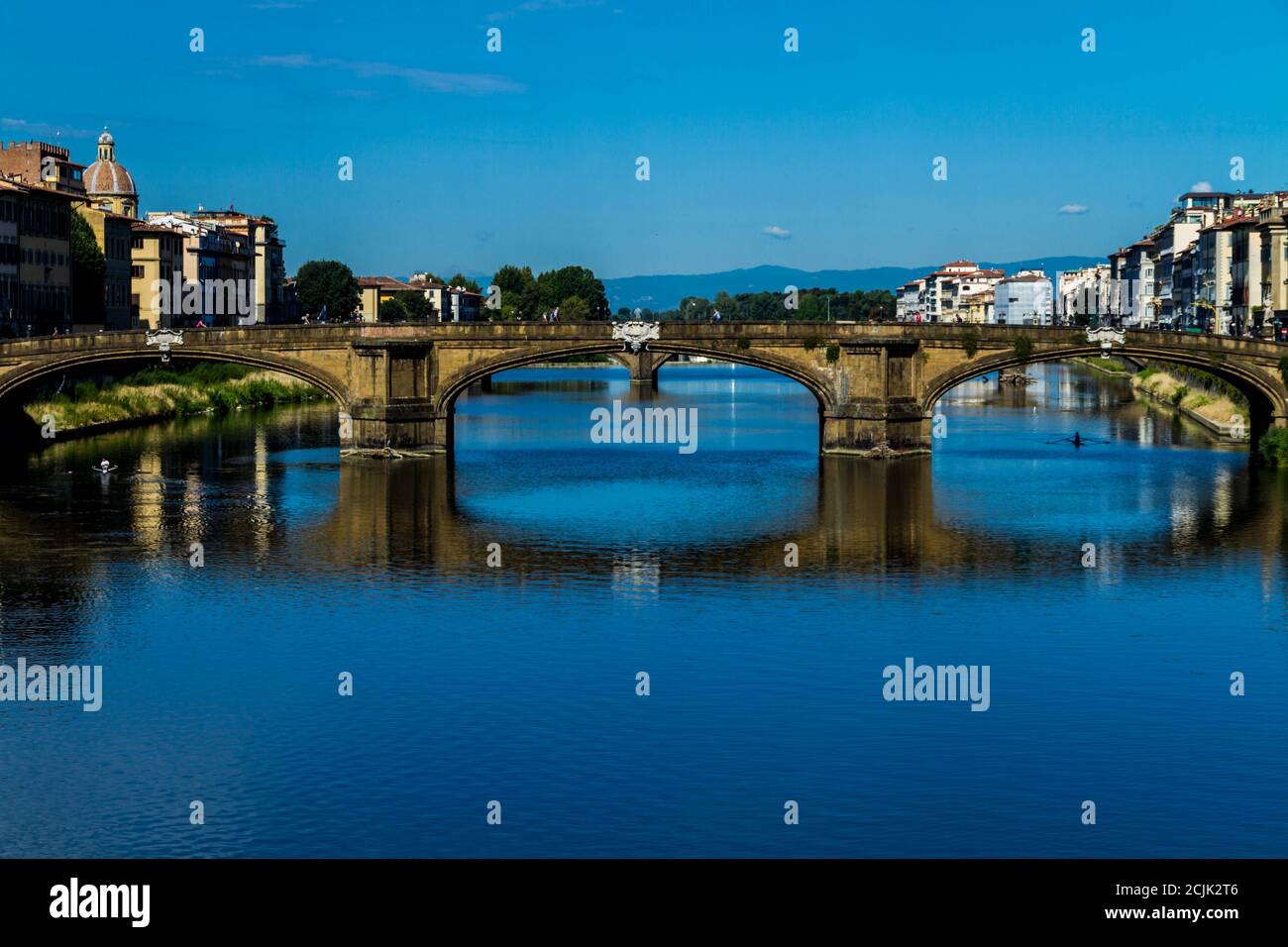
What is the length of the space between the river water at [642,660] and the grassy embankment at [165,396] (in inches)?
630

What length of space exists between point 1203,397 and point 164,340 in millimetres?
63429

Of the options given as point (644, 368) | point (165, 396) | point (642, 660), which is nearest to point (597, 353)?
point (165, 396)

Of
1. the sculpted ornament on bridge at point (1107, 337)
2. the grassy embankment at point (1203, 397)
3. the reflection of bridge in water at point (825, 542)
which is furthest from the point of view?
the grassy embankment at point (1203, 397)

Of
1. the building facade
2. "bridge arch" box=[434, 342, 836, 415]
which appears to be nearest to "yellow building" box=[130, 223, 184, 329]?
the building facade

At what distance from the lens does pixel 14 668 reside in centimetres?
4219

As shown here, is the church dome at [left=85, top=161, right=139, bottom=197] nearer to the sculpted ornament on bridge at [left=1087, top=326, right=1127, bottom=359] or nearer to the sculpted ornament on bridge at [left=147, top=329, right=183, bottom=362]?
the sculpted ornament on bridge at [left=147, top=329, right=183, bottom=362]

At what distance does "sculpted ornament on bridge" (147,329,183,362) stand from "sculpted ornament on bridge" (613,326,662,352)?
20221 millimetres

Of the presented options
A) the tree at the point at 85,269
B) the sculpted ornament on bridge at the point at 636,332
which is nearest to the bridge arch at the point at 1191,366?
the sculpted ornament on bridge at the point at 636,332

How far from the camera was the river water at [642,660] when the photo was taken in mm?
31297

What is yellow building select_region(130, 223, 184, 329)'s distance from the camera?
151250 millimetres

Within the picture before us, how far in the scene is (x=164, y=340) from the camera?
284 ft

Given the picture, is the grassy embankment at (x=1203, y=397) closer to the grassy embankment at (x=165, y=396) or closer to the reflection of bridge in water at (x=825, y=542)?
the reflection of bridge in water at (x=825, y=542)
